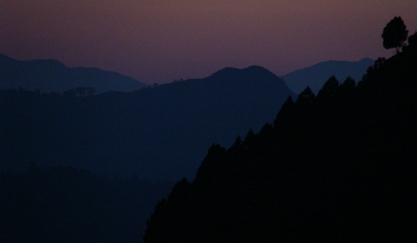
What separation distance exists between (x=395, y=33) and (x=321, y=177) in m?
21.4

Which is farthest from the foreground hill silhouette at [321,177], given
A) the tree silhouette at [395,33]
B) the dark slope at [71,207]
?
the dark slope at [71,207]

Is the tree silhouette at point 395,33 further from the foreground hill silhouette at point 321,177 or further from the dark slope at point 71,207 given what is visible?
the dark slope at point 71,207

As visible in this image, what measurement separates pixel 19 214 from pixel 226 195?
483ft

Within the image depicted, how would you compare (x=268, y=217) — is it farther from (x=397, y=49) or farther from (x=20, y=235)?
(x=20, y=235)

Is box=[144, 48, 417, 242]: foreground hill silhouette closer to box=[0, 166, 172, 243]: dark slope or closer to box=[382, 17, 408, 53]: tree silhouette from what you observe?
box=[382, 17, 408, 53]: tree silhouette

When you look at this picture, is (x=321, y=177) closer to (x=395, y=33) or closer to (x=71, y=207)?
(x=395, y=33)

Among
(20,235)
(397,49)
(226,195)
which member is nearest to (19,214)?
(20,235)

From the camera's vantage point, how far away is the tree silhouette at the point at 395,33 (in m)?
37.0

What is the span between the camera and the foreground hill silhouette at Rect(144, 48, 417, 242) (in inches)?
712

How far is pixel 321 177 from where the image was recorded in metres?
24.3

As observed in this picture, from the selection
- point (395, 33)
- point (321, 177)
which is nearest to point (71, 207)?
point (395, 33)

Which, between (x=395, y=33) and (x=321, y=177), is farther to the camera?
(x=395, y=33)

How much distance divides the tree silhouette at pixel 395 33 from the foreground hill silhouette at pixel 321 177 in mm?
3089

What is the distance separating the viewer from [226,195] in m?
31.4
